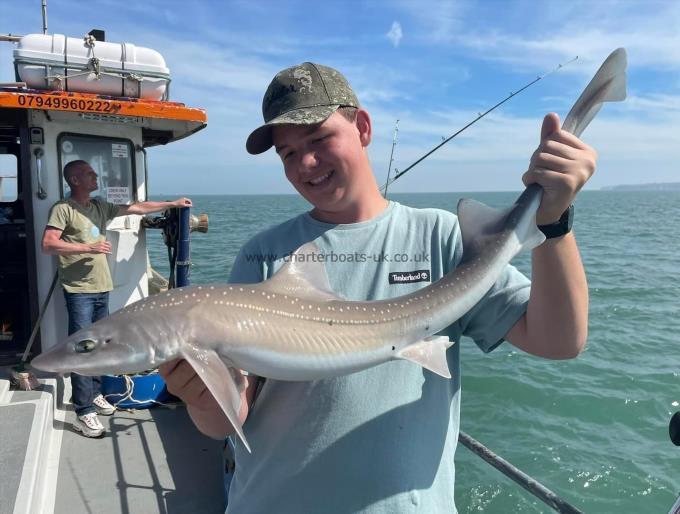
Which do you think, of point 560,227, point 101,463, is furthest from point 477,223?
point 101,463

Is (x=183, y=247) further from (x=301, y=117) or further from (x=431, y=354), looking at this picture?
(x=431, y=354)

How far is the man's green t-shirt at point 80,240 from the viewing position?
5995 millimetres

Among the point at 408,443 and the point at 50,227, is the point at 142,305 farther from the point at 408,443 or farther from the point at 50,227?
the point at 50,227

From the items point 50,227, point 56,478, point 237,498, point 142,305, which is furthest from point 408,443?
point 50,227

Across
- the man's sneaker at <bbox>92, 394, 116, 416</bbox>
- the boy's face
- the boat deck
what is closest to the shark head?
the boy's face

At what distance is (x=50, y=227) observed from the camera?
230 inches

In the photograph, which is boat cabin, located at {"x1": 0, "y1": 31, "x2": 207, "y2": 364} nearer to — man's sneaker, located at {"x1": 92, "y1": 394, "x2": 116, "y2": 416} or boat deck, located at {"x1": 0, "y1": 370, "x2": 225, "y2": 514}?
man's sneaker, located at {"x1": 92, "y1": 394, "x2": 116, "y2": 416}

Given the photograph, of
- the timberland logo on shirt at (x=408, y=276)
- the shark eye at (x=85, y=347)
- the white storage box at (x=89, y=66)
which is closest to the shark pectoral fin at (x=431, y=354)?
the timberland logo on shirt at (x=408, y=276)

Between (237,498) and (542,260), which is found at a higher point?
(542,260)

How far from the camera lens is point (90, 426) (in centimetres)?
568

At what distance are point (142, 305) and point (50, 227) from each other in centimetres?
457

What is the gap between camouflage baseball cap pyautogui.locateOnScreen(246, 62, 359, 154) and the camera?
220 centimetres

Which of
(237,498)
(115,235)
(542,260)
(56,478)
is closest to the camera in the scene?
(542,260)

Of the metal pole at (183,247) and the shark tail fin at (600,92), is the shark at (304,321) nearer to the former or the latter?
the shark tail fin at (600,92)
